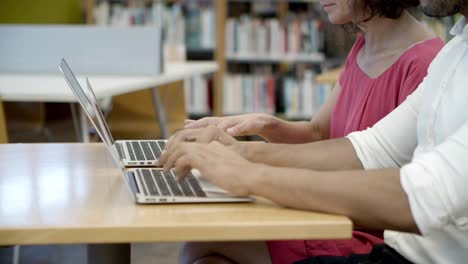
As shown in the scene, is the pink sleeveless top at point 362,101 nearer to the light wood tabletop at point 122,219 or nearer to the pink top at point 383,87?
the pink top at point 383,87

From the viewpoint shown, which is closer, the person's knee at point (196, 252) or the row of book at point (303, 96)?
the person's knee at point (196, 252)

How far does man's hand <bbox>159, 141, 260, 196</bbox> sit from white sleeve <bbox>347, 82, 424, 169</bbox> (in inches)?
14.1

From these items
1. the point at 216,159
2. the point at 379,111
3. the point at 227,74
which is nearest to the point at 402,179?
the point at 216,159

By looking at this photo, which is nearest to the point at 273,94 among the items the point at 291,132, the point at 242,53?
the point at 242,53

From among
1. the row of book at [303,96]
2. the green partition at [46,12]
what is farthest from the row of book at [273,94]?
the green partition at [46,12]

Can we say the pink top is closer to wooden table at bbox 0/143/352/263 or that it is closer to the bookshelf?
wooden table at bbox 0/143/352/263

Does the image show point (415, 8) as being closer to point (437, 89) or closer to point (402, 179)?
point (437, 89)

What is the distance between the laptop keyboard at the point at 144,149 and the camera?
1625 millimetres

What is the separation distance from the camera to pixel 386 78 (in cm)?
179

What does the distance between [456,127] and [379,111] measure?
1.88 feet

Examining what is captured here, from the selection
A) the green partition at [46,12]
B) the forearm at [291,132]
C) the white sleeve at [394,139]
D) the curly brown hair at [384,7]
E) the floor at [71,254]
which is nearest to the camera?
the white sleeve at [394,139]

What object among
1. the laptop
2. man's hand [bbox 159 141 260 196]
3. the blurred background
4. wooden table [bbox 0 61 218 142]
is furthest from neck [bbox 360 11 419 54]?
the blurred background

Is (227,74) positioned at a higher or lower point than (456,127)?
lower

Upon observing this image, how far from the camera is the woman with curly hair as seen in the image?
1569 millimetres
